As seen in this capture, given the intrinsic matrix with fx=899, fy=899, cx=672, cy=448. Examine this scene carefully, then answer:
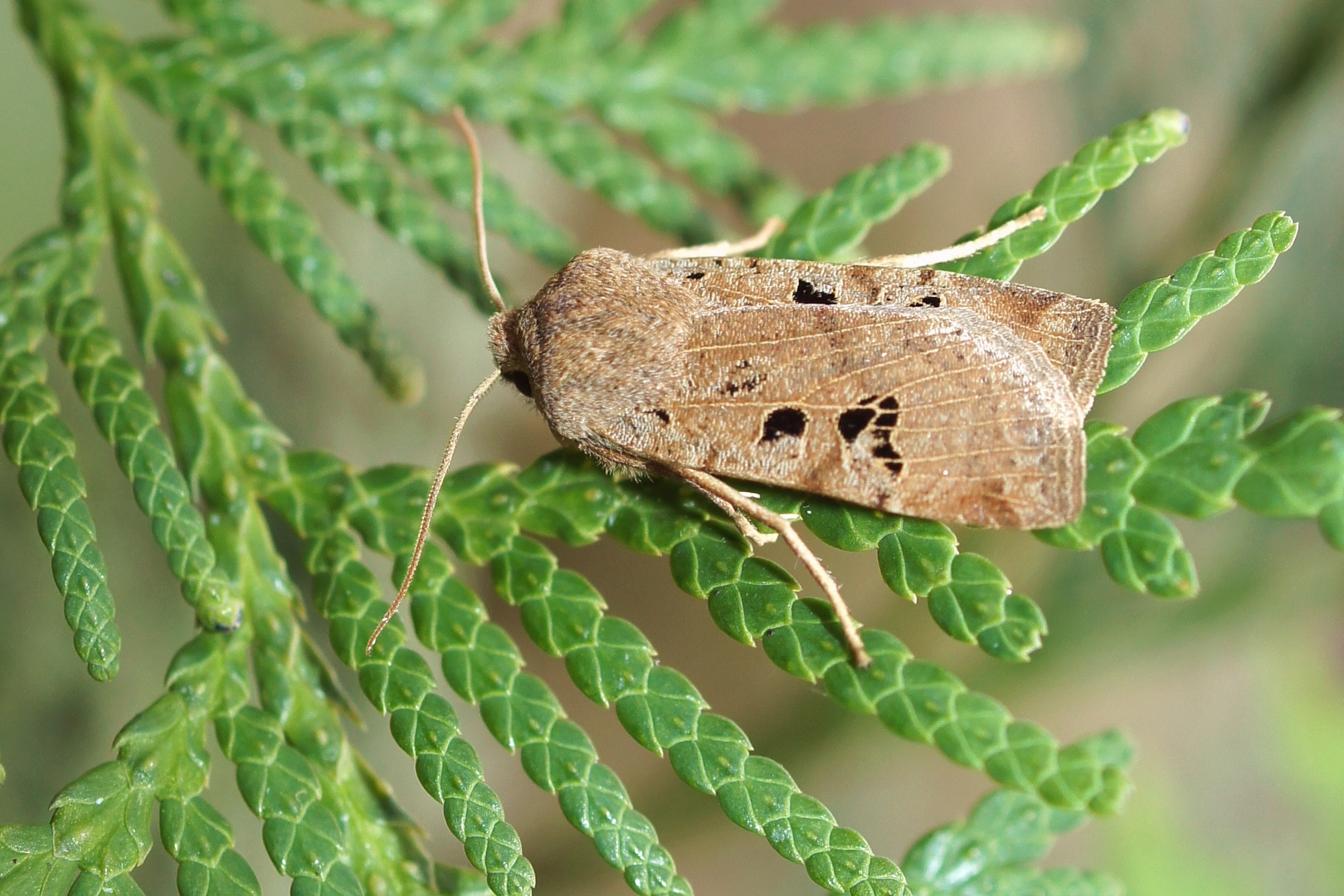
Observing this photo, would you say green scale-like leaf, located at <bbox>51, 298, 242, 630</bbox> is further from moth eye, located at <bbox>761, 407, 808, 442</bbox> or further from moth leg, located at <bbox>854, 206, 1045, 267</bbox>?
moth leg, located at <bbox>854, 206, 1045, 267</bbox>

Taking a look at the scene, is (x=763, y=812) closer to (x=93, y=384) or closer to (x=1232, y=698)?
(x=93, y=384)

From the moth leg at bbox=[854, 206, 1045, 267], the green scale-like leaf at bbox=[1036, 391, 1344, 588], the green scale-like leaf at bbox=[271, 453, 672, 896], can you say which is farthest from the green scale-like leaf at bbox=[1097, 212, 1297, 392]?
the green scale-like leaf at bbox=[271, 453, 672, 896]

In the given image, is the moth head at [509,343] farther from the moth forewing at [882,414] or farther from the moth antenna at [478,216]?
the moth forewing at [882,414]

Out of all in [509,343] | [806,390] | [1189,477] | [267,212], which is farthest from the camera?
[267,212]

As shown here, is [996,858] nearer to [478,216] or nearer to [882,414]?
[882,414]

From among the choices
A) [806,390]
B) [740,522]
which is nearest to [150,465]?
[740,522]

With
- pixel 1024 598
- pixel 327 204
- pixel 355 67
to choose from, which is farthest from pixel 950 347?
pixel 327 204
